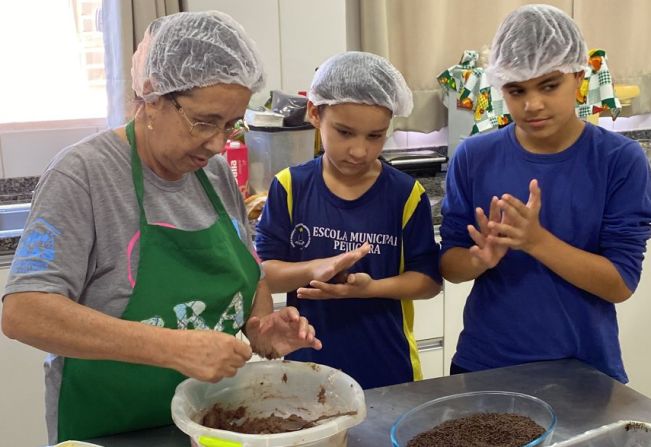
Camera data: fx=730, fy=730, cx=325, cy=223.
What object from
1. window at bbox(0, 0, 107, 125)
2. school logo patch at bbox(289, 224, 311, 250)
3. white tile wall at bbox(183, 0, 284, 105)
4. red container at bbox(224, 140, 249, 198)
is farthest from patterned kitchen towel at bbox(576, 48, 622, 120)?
window at bbox(0, 0, 107, 125)

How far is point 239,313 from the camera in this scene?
50.4 inches

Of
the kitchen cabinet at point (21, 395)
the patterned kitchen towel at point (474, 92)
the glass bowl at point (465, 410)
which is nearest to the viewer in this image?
the glass bowl at point (465, 410)

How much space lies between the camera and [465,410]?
1172mm

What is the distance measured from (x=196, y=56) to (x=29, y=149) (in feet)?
5.36

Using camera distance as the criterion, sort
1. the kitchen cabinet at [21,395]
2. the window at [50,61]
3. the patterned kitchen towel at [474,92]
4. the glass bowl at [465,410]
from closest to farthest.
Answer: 1. the glass bowl at [465,410]
2. the kitchen cabinet at [21,395]
3. the window at [50,61]
4. the patterned kitchen towel at [474,92]

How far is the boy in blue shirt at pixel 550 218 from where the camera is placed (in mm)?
1372

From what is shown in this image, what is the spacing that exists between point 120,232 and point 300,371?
36 cm

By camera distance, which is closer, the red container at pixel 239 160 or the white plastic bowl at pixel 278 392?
the white plastic bowl at pixel 278 392

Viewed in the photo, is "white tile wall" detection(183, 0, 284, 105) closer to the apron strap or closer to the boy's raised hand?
the boy's raised hand

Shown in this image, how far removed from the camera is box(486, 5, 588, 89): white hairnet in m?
1.40

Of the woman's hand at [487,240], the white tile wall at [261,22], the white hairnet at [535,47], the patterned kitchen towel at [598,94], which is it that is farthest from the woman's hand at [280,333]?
the patterned kitchen towel at [598,94]

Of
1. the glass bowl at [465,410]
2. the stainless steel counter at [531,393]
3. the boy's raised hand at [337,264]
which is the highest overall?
the boy's raised hand at [337,264]

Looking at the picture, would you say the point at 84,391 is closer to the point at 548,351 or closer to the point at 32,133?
the point at 548,351

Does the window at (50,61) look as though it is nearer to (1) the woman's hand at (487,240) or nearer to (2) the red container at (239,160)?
(2) the red container at (239,160)
